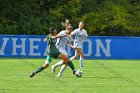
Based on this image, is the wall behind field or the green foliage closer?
the wall behind field

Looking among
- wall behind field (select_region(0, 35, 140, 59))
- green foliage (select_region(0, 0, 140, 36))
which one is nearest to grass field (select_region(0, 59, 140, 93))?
wall behind field (select_region(0, 35, 140, 59))

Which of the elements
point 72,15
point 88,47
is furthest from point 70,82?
point 72,15

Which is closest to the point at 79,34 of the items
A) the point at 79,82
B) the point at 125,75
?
the point at 125,75

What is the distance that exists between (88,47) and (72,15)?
399 inches

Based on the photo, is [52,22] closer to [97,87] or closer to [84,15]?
[84,15]

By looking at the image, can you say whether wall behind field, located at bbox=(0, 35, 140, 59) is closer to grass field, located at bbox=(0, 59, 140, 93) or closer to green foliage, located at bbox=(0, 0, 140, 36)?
green foliage, located at bbox=(0, 0, 140, 36)

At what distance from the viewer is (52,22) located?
41219mm

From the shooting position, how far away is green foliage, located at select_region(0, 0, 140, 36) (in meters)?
40.8

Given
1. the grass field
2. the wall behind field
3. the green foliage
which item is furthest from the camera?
the green foliage

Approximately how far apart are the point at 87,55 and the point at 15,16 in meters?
10.4

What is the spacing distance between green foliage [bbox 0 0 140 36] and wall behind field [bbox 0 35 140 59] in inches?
295

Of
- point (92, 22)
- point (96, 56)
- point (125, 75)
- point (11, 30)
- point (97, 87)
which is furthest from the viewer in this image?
point (92, 22)

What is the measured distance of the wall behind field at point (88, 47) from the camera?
32094 mm

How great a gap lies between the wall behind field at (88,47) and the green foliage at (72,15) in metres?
7.50
